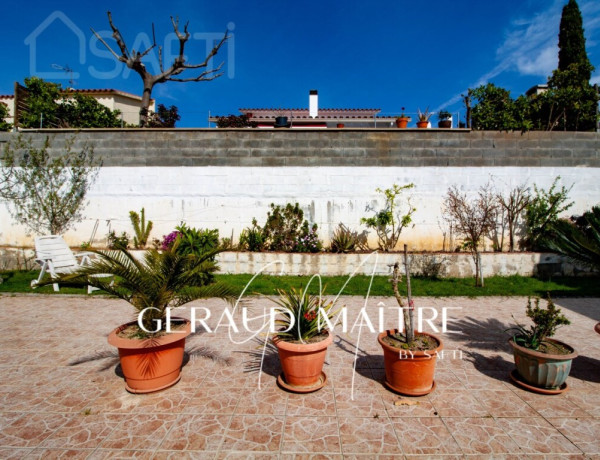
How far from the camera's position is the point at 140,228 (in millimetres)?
8734

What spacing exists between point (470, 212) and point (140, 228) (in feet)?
27.6

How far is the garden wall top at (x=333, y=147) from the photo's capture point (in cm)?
841

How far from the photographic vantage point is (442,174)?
28.0 feet

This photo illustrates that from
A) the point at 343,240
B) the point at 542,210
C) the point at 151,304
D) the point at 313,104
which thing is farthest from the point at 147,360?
the point at 313,104

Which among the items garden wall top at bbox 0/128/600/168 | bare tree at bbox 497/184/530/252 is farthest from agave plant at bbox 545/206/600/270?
garden wall top at bbox 0/128/600/168

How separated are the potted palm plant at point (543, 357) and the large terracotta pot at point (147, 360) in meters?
3.43

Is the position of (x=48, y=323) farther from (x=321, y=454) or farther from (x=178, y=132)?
(x=178, y=132)

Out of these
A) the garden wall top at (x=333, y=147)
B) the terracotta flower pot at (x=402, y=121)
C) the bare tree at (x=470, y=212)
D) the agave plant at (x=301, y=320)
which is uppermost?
the terracotta flower pot at (x=402, y=121)

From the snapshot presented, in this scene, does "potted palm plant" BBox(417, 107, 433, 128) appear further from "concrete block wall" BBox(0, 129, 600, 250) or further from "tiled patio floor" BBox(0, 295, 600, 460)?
"tiled patio floor" BBox(0, 295, 600, 460)

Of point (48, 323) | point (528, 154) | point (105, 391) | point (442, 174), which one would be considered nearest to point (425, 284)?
point (442, 174)

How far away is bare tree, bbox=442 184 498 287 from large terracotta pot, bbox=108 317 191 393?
22.9 ft

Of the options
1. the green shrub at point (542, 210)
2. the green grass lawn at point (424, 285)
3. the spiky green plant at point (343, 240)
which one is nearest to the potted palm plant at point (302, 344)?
the green grass lawn at point (424, 285)

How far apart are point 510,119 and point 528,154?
3424 millimetres

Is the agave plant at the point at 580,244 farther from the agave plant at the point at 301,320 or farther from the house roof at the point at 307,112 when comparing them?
the house roof at the point at 307,112
